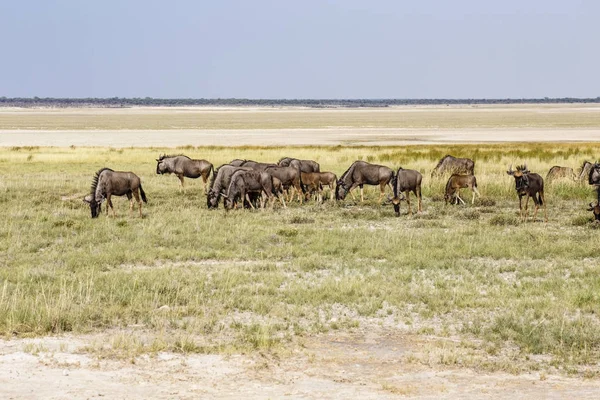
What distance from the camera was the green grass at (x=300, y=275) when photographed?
10023 millimetres

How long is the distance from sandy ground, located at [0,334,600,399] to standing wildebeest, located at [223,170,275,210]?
12716mm

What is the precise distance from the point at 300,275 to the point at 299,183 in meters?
11.0

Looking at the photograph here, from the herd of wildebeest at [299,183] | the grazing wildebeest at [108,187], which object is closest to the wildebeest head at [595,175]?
the herd of wildebeest at [299,183]

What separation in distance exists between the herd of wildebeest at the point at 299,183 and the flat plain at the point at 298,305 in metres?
0.78

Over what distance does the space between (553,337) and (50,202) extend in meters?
17.8

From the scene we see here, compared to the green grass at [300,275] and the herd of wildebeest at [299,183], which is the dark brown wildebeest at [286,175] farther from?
the green grass at [300,275]

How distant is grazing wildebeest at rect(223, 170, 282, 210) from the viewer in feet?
72.0

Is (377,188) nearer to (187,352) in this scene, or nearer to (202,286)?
(202,286)

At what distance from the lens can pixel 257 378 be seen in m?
8.23

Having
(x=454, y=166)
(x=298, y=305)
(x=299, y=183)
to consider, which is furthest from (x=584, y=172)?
(x=298, y=305)

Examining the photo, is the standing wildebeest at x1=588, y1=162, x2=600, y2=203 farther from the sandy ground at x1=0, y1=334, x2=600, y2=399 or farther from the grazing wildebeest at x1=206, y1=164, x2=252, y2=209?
the sandy ground at x1=0, y1=334, x2=600, y2=399

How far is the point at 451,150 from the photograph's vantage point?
4803 cm

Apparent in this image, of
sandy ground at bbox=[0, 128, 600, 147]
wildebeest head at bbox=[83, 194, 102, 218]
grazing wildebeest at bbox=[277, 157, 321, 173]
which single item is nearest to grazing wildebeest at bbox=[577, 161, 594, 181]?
grazing wildebeest at bbox=[277, 157, 321, 173]

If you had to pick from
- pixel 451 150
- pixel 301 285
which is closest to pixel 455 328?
pixel 301 285
